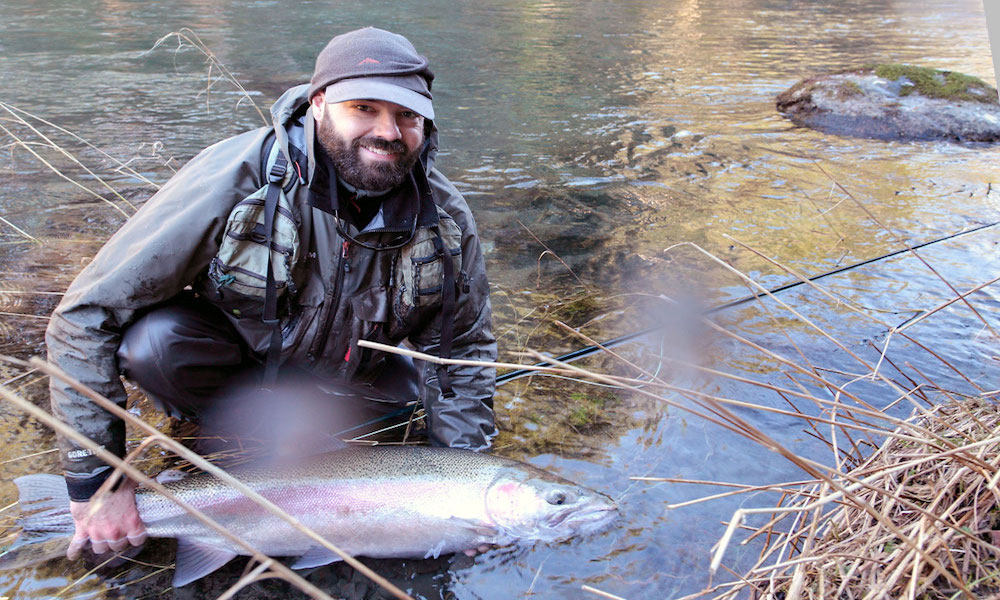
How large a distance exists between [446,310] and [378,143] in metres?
0.72

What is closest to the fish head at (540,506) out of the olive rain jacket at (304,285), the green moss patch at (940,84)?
the olive rain jacket at (304,285)

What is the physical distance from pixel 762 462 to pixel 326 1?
1721 centimetres

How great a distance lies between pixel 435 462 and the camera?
9.41ft

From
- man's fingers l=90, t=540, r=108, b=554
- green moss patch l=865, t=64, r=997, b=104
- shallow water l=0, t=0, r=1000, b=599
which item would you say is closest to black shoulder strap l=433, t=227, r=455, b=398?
shallow water l=0, t=0, r=1000, b=599

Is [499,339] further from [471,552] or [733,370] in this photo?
[471,552]

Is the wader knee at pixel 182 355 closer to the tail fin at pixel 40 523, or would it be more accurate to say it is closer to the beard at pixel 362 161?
the tail fin at pixel 40 523

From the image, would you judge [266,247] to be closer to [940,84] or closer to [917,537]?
[917,537]

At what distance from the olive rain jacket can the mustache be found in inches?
6.0

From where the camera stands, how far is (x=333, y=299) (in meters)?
3.03

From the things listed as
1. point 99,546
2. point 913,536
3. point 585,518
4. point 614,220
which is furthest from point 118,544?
point 614,220

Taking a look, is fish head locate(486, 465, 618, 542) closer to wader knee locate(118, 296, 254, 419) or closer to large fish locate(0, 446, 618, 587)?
large fish locate(0, 446, 618, 587)

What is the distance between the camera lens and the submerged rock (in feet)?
31.4

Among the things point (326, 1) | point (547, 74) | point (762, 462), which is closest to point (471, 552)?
point (762, 462)

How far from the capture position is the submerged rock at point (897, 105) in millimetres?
9578
